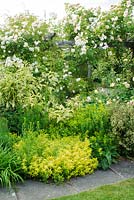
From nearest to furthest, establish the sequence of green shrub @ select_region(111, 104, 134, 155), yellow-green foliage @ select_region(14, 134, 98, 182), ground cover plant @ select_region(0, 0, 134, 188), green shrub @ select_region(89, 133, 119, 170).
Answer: yellow-green foliage @ select_region(14, 134, 98, 182), ground cover plant @ select_region(0, 0, 134, 188), green shrub @ select_region(89, 133, 119, 170), green shrub @ select_region(111, 104, 134, 155)

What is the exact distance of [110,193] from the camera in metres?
3.86

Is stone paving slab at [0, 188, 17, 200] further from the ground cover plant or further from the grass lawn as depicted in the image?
the grass lawn

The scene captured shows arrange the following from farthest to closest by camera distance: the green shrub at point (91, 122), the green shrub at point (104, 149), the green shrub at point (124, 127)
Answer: the green shrub at point (91, 122)
the green shrub at point (124, 127)
the green shrub at point (104, 149)

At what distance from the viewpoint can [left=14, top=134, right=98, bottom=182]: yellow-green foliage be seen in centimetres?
407

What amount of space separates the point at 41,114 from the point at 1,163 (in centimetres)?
122

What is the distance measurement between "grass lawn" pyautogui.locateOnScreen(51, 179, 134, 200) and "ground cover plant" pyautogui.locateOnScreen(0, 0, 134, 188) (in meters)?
0.32

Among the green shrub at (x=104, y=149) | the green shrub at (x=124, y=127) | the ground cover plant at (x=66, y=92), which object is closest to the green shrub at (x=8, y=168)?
the ground cover plant at (x=66, y=92)

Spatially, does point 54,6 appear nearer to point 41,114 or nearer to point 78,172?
point 41,114

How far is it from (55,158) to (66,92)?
2.43 m

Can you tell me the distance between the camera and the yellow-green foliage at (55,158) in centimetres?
407

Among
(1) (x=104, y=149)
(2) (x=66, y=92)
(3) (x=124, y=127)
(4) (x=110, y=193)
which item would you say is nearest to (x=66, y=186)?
(4) (x=110, y=193)

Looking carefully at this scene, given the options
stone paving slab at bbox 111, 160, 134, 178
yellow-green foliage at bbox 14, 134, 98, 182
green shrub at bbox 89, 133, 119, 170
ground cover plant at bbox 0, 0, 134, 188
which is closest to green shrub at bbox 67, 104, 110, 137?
ground cover plant at bbox 0, 0, 134, 188

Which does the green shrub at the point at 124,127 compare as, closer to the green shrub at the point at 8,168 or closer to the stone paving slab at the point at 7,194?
the green shrub at the point at 8,168

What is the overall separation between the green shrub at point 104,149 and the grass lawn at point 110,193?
44cm
